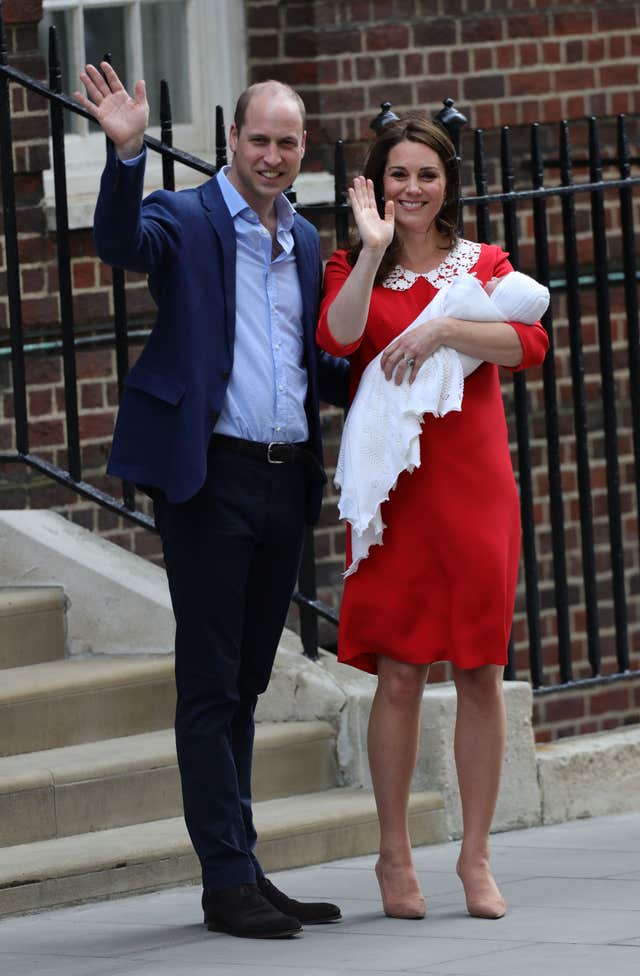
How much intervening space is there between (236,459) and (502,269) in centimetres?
78

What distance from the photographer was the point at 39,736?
5863 millimetres

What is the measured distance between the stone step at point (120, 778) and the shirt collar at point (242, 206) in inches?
60.6

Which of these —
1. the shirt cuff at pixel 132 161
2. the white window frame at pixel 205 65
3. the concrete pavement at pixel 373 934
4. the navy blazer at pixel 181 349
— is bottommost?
the concrete pavement at pixel 373 934

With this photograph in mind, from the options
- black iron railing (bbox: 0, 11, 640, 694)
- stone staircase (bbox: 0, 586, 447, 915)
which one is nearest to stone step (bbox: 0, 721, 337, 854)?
stone staircase (bbox: 0, 586, 447, 915)

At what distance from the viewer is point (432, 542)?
4.99 m

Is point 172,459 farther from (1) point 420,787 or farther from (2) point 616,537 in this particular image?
(2) point 616,537

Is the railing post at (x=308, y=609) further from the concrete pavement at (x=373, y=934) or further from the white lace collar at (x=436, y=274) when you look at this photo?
the white lace collar at (x=436, y=274)

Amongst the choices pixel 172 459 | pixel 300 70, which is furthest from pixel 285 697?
pixel 300 70

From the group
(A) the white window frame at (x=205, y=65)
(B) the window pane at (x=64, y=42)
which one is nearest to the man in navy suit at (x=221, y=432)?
(B) the window pane at (x=64, y=42)

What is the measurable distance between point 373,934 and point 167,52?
13.7 feet

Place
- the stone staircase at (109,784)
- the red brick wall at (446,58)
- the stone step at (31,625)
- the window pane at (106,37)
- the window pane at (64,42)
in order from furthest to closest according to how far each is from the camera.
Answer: the red brick wall at (446,58) → the window pane at (106,37) → the window pane at (64,42) → the stone step at (31,625) → the stone staircase at (109,784)

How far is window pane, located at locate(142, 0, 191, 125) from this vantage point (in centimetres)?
805

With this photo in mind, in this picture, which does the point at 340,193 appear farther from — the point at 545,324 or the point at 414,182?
the point at 414,182

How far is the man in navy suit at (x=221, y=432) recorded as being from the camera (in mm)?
4793
